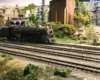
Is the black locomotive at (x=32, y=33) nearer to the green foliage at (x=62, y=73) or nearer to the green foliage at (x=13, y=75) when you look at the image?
the green foliage at (x=62, y=73)

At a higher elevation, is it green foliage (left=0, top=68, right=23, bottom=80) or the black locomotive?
the black locomotive

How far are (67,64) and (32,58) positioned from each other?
352cm

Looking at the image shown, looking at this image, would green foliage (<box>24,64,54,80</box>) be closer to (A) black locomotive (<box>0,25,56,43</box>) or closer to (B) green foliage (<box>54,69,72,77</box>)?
(B) green foliage (<box>54,69,72,77</box>)

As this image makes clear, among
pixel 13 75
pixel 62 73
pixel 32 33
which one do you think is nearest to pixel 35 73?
pixel 13 75

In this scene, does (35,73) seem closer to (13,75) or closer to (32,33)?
(13,75)

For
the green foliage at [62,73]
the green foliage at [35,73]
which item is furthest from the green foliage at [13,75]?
the green foliage at [62,73]

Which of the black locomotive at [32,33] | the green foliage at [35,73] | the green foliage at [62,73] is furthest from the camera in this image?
the black locomotive at [32,33]

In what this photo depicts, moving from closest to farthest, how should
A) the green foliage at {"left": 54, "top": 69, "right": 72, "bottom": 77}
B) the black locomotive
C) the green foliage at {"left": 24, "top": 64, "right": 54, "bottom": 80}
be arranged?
1. the green foliage at {"left": 24, "top": 64, "right": 54, "bottom": 80}
2. the green foliage at {"left": 54, "top": 69, "right": 72, "bottom": 77}
3. the black locomotive

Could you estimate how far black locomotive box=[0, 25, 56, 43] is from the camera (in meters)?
17.7

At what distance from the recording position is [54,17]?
2739 cm

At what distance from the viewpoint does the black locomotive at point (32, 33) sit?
1769cm

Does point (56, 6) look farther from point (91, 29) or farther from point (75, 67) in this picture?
point (75, 67)

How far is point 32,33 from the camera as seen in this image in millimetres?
18719

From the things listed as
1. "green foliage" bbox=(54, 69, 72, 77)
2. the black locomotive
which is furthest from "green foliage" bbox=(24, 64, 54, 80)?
the black locomotive
